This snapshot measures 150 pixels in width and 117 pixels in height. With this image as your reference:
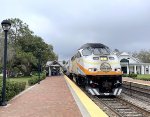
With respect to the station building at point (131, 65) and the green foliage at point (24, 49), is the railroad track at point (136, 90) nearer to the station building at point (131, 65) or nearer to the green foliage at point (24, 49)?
the green foliage at point (24, 49)

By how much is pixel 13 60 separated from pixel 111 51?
43.9m

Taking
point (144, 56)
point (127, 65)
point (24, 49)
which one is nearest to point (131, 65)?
point (127, 65)

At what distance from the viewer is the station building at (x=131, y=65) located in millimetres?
77562

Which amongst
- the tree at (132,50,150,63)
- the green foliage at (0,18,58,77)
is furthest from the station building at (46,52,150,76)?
the tree at (132,50,150,63)

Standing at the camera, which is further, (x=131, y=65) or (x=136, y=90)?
(x=131, y=65)

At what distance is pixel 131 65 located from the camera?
81.2 metres

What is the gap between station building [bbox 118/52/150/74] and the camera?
254ft

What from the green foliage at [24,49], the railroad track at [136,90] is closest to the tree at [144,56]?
the green foliage at [24,49]

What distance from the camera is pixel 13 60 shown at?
63.5 metres

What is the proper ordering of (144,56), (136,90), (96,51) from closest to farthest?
(96,51)
(136,90)
(144,56)

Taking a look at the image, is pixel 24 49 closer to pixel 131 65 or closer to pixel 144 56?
pixel 131 65

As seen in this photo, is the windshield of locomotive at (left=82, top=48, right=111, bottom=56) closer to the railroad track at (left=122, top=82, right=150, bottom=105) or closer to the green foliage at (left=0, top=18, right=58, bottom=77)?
the railroad track at (left=122, top=82, right=150, bottom=105)

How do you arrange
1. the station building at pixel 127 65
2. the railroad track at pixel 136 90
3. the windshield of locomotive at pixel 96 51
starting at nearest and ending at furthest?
the windshield of locomotive at pixel 96 51 → the railroad track at pixel 136 90 → the station building at pixel 127 65

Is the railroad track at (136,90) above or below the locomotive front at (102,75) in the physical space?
below
